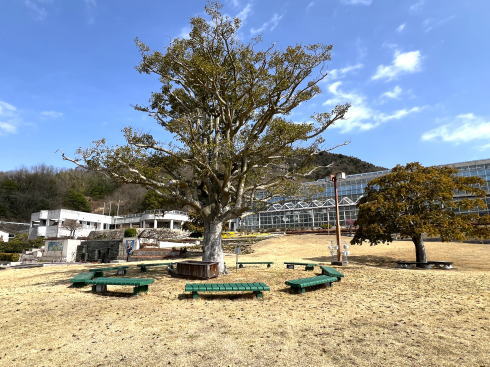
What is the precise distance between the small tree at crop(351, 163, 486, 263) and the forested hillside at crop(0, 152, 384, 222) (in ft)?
168

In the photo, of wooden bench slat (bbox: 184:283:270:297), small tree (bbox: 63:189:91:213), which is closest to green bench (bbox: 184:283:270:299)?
wooden bench slat (bbox: 184:283:270:297)

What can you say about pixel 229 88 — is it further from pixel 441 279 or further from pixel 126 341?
pixel 441 279

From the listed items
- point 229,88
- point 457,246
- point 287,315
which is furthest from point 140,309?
point 457,246

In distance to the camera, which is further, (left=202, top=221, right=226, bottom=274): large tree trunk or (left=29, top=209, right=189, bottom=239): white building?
(left=29, top=209, right=189, bottom=239): white building

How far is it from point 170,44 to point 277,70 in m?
4.37

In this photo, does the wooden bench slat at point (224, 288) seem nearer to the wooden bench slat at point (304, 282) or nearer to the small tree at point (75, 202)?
the wooden bench slat at point (304, 282)

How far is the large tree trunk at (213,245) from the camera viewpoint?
12.8 m

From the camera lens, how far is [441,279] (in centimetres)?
1168

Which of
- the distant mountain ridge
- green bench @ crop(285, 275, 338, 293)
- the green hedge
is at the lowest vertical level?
the green hedge

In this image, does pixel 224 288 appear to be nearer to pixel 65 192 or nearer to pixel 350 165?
pixel 65 192

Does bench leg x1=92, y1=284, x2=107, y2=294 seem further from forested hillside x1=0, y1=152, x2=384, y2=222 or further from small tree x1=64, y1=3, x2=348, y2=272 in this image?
forested hillside x1=0, y1=152, x2=384, y2=222

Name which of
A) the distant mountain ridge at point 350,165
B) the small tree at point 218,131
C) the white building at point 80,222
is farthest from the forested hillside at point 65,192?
the small tree at point 218,131

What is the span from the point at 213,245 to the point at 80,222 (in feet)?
195

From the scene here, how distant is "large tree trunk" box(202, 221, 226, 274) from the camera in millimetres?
12812
